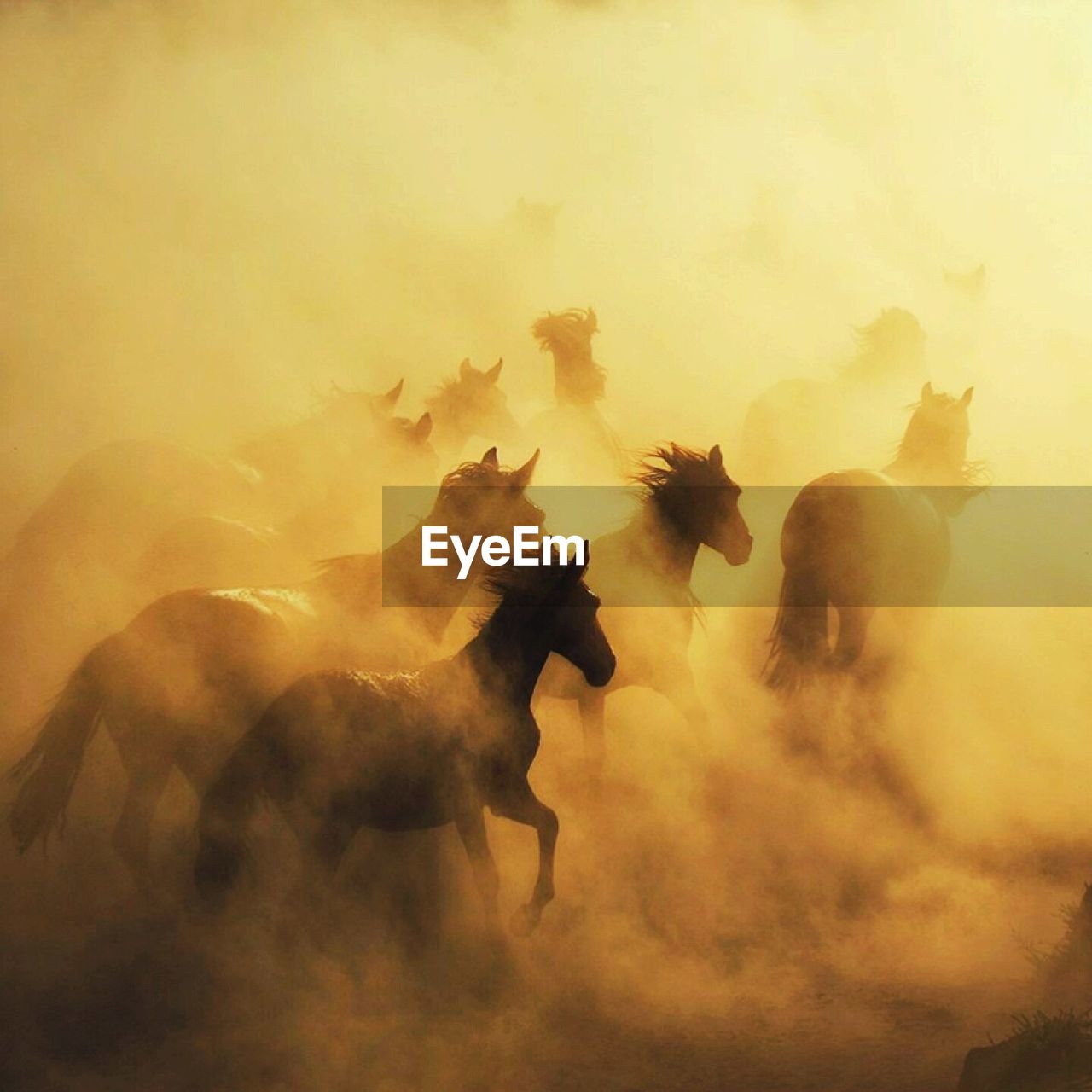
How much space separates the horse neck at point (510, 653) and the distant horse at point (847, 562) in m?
1.27

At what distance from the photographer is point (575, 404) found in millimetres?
5953

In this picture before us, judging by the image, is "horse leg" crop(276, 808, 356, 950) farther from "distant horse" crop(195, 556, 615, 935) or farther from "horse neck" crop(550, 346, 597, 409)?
"horse neck" crop(550, 346, 597, 409)

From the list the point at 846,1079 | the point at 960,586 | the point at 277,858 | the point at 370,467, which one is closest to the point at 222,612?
the point at 277,858

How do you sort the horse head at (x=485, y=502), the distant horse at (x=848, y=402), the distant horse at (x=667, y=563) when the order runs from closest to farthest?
the horse head at (x=485, y=502)
the distant horse at (x=667, y=563)
the distant horse at (x=848, y=402)

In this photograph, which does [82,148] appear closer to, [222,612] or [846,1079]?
[222,612]

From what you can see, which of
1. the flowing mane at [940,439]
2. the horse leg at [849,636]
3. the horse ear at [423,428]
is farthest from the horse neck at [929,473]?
the horse ear at [423,428]

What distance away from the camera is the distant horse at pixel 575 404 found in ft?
18.9

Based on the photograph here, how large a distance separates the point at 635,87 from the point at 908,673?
289 centimetres

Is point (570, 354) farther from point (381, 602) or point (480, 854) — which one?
point (480, 854)

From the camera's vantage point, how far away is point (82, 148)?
6.14 m

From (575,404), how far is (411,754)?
210 cm

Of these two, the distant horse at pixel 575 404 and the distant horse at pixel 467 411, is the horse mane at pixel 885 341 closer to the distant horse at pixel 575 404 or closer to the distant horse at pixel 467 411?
the distant horse at pixel 575 404

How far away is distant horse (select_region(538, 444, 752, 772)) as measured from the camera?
5.15m

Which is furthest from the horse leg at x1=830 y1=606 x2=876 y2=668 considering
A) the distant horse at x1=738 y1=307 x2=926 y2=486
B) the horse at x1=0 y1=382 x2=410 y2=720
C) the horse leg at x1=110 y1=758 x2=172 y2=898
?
the horse leg at x1=110 y1=758 x2=172 y2=898
